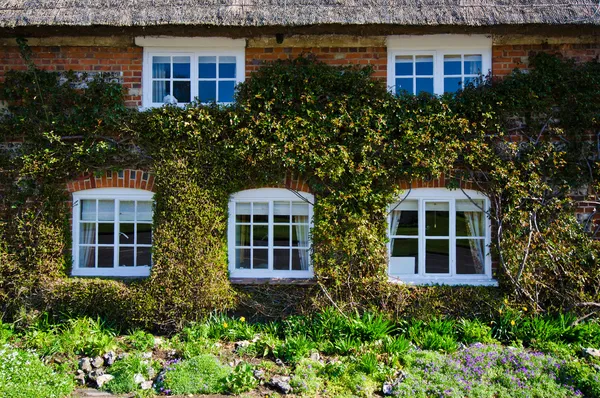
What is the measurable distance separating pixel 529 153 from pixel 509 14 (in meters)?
1.93

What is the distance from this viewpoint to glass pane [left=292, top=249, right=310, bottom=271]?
723 centimetres

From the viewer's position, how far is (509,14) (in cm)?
668

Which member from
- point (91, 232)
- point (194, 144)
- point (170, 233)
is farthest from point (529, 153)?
point (91, 232)

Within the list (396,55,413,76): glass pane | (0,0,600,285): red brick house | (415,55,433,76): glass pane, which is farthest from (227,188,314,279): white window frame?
(415,55,433,76): glass pane

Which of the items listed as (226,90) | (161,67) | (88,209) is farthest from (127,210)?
(226,90)

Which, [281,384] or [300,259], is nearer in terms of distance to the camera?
[281,384]

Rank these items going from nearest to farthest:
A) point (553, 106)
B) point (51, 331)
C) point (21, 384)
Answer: point (21, 384), point (51, 331), point (553, 106)

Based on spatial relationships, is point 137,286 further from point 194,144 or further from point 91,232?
point 194,144

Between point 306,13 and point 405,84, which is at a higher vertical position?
point 306,13

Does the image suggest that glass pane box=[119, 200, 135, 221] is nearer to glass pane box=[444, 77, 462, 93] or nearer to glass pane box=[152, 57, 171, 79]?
glass pane box=[152, 57, 171, 79]

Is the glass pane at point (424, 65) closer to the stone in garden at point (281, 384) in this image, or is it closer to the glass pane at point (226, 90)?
the glass pane at point (226, 90)

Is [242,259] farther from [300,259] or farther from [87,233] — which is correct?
[87,233]

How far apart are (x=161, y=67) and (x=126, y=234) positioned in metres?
2.57

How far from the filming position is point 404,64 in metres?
7.28
